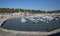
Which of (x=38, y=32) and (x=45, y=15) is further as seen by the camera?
(x=45, y=15)

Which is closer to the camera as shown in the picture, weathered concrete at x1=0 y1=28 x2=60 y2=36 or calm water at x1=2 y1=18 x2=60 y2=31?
weathered concrete at x1=0 y1=28 x2=60 y2=36

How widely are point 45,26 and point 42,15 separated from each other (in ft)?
0.96

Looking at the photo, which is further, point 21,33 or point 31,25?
point 31,25

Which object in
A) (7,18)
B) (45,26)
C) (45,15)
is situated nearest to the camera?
(45,15)

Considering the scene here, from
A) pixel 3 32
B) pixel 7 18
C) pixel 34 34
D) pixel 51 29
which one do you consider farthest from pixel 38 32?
pixel 7 18

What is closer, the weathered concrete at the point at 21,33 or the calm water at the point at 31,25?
the weathered concrete at the point at 21,33

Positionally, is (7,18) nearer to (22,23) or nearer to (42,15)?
(22,23)

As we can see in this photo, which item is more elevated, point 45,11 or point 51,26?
point 45,11

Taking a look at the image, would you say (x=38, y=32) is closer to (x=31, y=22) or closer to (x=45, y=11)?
(x=45, y=11)

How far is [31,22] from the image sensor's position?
12.5ft

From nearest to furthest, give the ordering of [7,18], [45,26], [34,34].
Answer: [34,34], [45,26], [7,18]

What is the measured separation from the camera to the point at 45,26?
142 inches

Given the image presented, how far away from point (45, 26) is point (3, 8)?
830 mm

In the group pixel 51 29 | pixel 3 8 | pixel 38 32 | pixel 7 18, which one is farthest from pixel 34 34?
pixel 7 18
